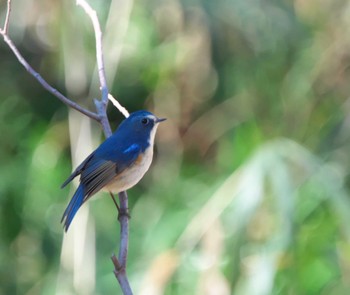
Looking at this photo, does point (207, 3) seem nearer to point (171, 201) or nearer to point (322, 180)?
point (171, 201)

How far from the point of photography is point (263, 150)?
3779 millimetres

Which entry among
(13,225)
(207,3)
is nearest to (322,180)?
(207,3)

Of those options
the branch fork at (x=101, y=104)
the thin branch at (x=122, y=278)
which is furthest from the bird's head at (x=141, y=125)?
the thin branch at (x=122, y=278)

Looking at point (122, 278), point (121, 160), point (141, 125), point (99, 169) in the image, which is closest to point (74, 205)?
point (99, 169)

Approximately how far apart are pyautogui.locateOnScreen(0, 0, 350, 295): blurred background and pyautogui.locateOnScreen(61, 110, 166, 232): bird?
0.74 m

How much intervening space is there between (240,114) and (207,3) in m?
0.65

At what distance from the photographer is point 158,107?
514 cm

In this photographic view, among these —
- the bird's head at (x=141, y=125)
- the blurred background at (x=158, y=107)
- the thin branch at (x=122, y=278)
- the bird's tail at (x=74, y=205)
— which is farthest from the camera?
the blurred background at (x=158, y=107)

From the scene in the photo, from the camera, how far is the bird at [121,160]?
334cm

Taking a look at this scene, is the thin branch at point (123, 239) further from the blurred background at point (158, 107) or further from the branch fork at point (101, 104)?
the blurred background at point (158, 107)

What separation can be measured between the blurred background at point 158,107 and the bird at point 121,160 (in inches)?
29.1

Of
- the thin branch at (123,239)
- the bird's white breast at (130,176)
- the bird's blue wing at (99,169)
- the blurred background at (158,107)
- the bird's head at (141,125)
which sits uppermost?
the thin branch at (123,239)

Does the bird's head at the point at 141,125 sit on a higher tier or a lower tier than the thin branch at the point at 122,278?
lower

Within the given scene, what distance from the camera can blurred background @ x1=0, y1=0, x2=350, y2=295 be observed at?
459 centimetres
